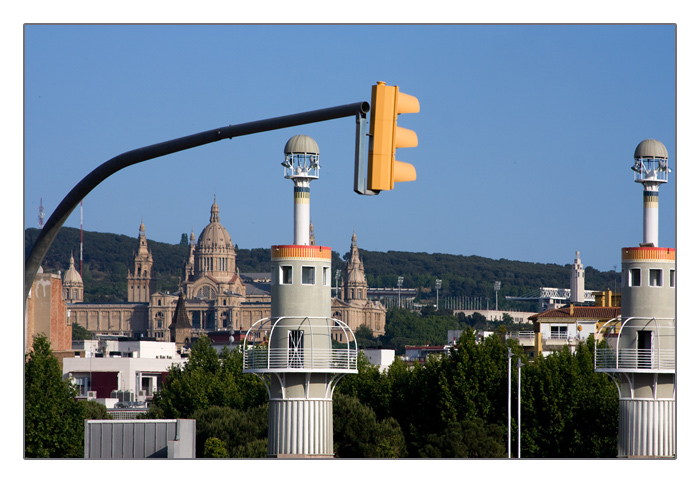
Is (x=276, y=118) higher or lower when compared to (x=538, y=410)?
higher

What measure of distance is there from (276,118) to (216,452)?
5118cm

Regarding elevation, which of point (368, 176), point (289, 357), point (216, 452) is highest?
point (368, 176)

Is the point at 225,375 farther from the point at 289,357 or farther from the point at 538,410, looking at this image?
the point at 289,357

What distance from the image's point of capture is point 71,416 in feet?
222

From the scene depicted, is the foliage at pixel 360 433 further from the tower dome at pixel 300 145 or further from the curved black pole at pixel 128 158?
the curved black pole at pixel 128 158

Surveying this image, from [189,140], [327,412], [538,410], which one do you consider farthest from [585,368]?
[189,140]

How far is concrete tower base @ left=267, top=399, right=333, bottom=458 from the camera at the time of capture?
53.1 metres

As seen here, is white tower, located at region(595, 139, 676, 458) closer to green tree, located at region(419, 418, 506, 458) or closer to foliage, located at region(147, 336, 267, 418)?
green tree, located at region(419, 418, 506, 458)

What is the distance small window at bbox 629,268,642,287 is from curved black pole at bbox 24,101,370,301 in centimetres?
4227

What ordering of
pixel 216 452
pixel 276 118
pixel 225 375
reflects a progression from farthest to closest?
pixel 225 375 → pixel 216 452 → pixel 276 118

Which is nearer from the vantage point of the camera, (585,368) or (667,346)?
(667,346)

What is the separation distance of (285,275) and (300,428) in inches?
264

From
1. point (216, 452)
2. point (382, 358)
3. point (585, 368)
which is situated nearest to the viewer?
point (216, 452)

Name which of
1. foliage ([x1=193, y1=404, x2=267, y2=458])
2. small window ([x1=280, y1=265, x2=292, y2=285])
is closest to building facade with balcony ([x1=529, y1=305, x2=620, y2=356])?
foliage ([x1=193, y1=404, x2=267, y2=458])
